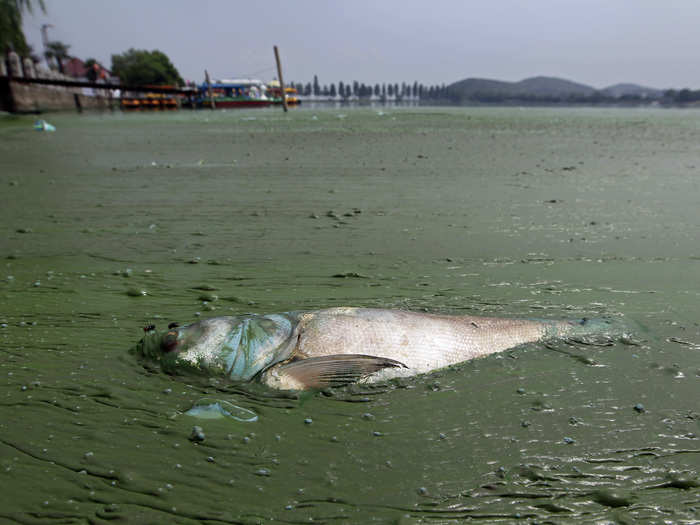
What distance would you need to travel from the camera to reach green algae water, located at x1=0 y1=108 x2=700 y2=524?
6.63 ft

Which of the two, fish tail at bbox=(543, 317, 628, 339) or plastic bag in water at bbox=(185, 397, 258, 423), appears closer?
plastic bag in water at bbox=(185, 397, 258, 423)

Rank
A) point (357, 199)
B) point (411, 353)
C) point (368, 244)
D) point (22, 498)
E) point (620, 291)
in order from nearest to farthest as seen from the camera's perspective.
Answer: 1. point (22, 498)
2. point (411, 353)
3. point (620, 291)
4. point (368, 244)
5. point (357, 199)

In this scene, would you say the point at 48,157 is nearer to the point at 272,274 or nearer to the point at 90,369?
the point at 272,274

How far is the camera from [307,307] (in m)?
3.79

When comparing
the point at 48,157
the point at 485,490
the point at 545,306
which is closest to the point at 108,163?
the point at 48,157

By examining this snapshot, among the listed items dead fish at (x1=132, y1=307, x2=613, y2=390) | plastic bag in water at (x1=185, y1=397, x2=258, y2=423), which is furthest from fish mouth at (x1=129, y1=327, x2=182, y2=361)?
plastic bag in water at (x1=185, y1=397, x2=258, y2=423)

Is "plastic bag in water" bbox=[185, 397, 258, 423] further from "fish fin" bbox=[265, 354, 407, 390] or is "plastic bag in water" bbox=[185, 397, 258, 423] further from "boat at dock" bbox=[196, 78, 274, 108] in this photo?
"boat at dock" bbox=[196, 78, 274, 108]

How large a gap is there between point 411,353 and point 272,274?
1.97m

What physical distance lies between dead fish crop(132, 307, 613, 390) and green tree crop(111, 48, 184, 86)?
9187cm

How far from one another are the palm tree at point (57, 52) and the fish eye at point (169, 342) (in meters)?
93.9

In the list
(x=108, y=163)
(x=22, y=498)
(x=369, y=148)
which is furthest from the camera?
(x=369, y=148)

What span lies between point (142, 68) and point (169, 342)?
94896 millimetres

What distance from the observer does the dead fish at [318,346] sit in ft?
8.96

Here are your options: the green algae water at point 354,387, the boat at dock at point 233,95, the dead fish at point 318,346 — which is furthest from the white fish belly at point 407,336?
the boat at dock at point 233,95
